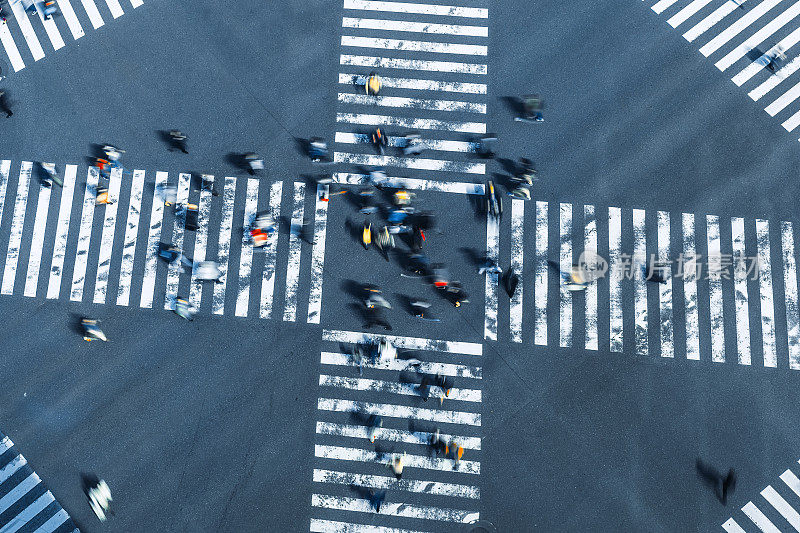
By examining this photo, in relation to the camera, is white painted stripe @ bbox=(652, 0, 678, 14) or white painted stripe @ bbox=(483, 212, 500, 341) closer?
white painted stripe @ bbox=(483, 212, 500, 341)

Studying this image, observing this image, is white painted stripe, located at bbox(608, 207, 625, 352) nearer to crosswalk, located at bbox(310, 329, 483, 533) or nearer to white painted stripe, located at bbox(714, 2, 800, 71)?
crosswalk, located at bbox(310, 329, 483, 533)

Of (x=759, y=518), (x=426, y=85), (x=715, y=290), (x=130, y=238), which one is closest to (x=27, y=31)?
(x=130, y=238)

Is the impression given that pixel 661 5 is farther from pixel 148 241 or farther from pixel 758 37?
pixel 148 241

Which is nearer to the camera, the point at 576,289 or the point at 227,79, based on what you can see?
the point at 576,289

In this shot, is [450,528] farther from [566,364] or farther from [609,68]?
[609,68]

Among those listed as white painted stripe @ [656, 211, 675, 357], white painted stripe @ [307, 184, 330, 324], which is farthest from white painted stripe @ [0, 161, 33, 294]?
white painted stripe @ [656, 211, 675, 357]

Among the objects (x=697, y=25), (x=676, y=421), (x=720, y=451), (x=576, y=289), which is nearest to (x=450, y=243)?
(x=576, y=289)
